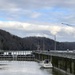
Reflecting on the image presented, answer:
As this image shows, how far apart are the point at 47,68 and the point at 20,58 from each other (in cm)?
7288

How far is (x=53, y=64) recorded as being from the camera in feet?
Answer: 314

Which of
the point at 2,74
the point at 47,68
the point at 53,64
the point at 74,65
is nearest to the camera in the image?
the point at 74,65

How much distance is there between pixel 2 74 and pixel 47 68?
23.9 meters

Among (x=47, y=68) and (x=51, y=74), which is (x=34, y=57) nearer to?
(x=47, y=68)

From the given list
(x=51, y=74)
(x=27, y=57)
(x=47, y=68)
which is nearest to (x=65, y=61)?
(x=51, y=74)

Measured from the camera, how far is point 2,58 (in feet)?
520

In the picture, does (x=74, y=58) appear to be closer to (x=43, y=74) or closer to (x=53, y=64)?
(x=43, y=74)

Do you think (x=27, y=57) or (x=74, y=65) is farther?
(x=27, y=57)

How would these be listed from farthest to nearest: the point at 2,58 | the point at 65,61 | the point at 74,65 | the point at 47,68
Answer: the point at 2,58, the point at 47,68, the point at 65,61, the point at 74,65

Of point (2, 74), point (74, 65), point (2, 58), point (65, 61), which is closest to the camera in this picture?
point (74, 65)

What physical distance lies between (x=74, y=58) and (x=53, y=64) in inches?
1370

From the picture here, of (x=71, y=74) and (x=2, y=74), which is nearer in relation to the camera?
(x=71, y=74)

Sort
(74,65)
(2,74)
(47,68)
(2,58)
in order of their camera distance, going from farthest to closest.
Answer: (2,58), (47,68), (2,74), (74,65)

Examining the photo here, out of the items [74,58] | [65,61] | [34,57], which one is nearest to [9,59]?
[34,57]
